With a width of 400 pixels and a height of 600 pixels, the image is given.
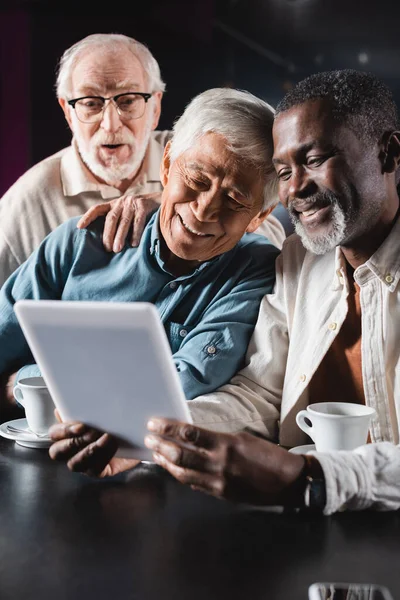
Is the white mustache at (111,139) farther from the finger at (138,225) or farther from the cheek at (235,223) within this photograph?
the cheek at (235,223)

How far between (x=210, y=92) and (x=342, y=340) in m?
0.78

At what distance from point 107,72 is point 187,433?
138 cm

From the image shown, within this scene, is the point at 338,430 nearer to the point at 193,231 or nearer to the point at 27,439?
the point at 27,439

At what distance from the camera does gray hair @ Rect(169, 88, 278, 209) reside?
184 cm

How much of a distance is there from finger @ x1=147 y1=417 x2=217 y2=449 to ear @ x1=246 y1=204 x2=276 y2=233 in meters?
0.89

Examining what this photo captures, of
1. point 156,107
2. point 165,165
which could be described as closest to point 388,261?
point 165,165

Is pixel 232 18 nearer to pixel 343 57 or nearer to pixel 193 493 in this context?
pixel 343 57

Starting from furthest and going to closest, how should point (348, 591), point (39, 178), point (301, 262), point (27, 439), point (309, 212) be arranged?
point (39, 178) < point (301, 262) < point (309, 212) < point (27, 439) < point (348, 591)

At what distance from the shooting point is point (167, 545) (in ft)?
3.58

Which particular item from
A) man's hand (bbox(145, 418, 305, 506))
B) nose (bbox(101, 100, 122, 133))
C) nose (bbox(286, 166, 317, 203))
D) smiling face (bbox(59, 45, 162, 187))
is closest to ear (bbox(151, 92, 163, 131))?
smiling face (bbox(59, 45, 162, 187))

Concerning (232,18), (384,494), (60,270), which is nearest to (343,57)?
(232,18)

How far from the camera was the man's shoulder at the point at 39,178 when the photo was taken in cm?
227

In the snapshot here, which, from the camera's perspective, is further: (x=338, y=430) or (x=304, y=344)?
(x=304, y=344)

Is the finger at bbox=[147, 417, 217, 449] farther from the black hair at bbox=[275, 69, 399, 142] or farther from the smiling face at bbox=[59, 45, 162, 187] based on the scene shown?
the smiling face at bbox=[59, 45, 162, 187]
